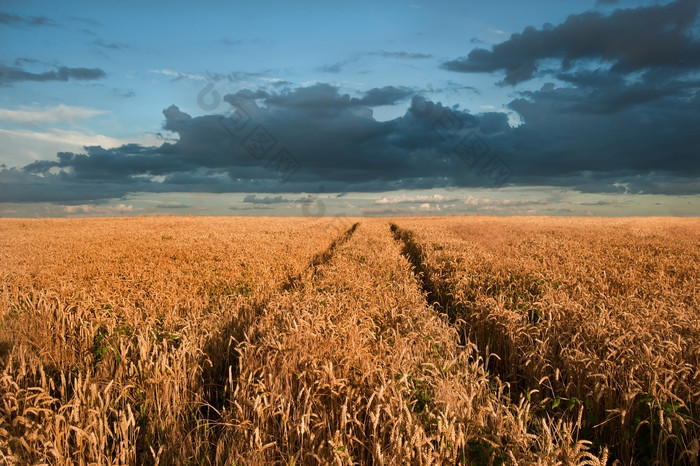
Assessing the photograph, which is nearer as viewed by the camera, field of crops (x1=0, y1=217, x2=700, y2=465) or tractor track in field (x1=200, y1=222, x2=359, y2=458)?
field of crops (x1=0, y1=217, x2=700, y2=465)

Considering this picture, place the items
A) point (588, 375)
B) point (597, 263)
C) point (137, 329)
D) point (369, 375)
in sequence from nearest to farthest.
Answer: point (369, 375) → point (588, 375) → point (137, 329) → point (597, 263)

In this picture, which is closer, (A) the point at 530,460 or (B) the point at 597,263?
(A) the point at 530,460

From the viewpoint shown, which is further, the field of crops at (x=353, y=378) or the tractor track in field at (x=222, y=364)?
the tractor track in field at (x=222, y=364)

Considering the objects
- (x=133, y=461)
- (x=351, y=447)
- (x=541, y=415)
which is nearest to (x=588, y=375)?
(x=541, y=415)

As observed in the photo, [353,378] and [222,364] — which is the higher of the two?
[353,378]

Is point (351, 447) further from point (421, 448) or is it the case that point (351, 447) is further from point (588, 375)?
point (588, 375)

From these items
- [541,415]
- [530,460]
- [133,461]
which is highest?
[530,460]

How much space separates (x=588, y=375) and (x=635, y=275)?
8606mm

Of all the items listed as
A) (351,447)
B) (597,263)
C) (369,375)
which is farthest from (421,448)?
(597,263)

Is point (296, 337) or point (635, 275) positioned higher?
point (296, 337)

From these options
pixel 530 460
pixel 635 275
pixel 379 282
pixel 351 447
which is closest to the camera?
pixel 530 460

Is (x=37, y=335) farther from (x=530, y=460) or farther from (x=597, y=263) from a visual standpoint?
(x=597, y=263)

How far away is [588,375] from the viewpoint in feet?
14.9

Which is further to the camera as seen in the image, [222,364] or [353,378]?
[222,364]
